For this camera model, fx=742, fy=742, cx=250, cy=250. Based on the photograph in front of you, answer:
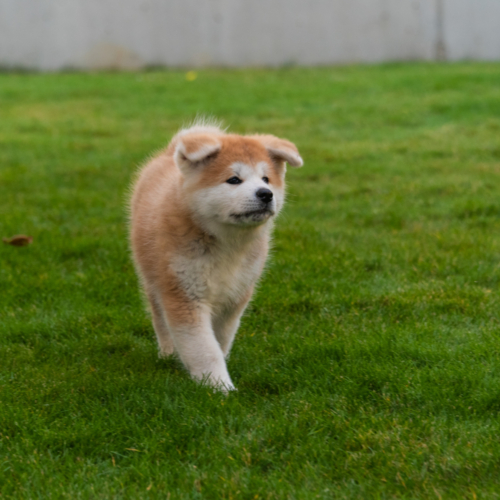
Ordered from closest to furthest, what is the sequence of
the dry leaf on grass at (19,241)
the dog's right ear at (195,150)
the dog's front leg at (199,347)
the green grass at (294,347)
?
the green grass at (294,347) < the dog's front leg at (199,347) < the dog's right ear at (195,150) < the dry leaf on grass at (19,241)

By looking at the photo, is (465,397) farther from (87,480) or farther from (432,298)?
(87,480)

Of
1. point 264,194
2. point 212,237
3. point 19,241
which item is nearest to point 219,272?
point 212,237

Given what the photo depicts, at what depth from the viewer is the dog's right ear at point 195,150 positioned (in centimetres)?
385

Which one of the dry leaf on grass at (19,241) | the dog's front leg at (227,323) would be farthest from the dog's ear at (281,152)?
the dry leaf on grass at (19,241)

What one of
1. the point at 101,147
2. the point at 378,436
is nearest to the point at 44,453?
the point at 378,436

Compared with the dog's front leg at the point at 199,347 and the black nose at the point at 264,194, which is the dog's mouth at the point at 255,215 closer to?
the black nose at the point at 264,194

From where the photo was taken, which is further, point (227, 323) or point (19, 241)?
point (19, 241)

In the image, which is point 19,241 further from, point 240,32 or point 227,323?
point 240,32

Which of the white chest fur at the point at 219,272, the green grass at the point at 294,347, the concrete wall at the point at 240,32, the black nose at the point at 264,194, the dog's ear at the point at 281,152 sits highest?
the concrete wall at the point at 240,32

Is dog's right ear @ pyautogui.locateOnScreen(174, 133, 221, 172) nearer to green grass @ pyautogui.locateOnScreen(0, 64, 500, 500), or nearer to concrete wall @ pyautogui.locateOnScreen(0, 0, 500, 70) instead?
green grass @ pyautogui.locateOnScreen(0, 64, 500, 500)

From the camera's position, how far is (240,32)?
17.0 metres

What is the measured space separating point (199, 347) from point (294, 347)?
684 millimetres

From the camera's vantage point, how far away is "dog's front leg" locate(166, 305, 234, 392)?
3713mm

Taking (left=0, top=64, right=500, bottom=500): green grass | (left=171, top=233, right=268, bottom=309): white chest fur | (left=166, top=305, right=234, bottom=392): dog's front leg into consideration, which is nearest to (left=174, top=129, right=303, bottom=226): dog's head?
(left=171, top=233, right=268, bottom=309): white chest fur
